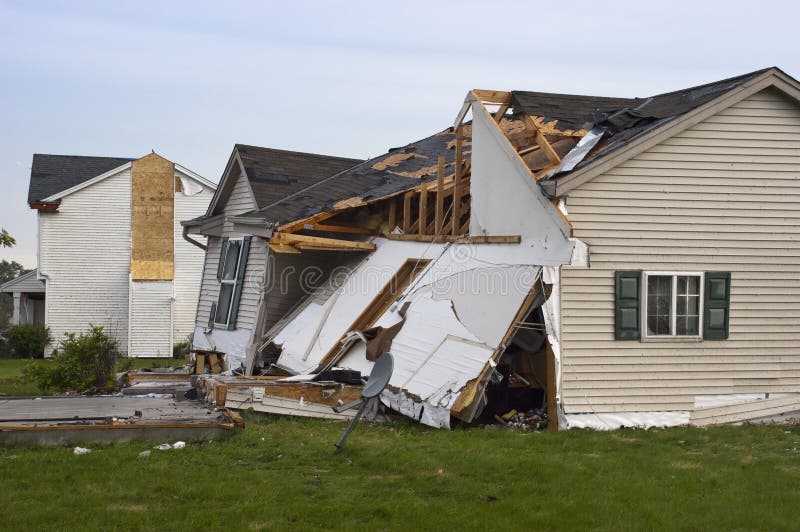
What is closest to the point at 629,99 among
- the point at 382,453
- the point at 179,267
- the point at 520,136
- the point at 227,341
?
the point at 520,136

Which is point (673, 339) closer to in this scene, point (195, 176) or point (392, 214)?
point (392, 214)

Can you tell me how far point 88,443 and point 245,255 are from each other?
9154 millimetres

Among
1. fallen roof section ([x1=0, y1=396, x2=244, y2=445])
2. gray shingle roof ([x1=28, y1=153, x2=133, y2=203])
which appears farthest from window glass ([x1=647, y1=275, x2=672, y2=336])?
gray shingle roof ([x1=28, y1=153, x2=133, y2=203])

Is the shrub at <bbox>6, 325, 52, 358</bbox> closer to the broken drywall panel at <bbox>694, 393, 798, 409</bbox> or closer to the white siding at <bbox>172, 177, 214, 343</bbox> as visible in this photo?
the white siding at <bbox>172, 177, 214, 343</bbox>

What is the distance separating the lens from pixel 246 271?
62.8 feet

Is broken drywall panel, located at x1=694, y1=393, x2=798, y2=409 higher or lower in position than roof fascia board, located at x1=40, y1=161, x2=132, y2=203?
lower

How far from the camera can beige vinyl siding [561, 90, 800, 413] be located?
1218 cm

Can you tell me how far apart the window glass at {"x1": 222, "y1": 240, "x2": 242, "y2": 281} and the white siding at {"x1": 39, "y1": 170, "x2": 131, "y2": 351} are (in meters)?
17.3

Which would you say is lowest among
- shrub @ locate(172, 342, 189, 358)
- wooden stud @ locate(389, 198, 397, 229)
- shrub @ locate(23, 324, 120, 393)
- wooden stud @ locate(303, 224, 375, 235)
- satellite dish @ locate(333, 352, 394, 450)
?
shrub @ locate(172, 342, 189, 358)

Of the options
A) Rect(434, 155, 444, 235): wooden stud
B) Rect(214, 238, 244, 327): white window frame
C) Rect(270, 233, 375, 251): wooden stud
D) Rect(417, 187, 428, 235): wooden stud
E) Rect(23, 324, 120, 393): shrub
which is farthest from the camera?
Rect(214, 238, 244, 327): white window frame

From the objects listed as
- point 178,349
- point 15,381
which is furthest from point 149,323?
point 15,381

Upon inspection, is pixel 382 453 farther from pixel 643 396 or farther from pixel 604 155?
pixel 604 155

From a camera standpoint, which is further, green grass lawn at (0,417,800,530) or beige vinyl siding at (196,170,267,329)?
beige vinyl siding at (196,170,267,329)

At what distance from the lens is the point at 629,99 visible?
51.3 ft
